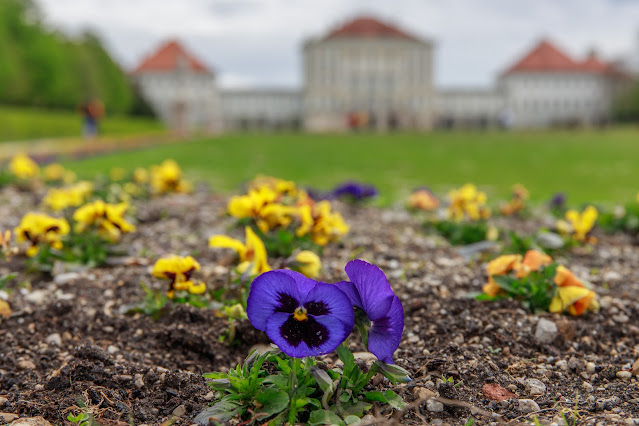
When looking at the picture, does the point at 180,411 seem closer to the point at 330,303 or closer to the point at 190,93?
the point at 330,303

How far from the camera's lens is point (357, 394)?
1371mm

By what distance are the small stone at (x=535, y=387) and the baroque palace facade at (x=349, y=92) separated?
56213mm

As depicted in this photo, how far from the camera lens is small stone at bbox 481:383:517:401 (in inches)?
56.9

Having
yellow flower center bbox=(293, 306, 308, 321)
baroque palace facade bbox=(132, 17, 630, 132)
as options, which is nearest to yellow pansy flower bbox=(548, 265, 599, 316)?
yellow flower center bbox=(293, 306, 308, 321)

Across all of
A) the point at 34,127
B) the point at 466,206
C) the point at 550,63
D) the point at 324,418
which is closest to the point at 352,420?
the point at 324,418

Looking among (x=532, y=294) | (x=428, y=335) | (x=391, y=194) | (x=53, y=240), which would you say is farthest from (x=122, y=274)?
(x=391, y=194)

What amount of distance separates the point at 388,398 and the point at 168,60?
65.8 m

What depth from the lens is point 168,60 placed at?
208 ft

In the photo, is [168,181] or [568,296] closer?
A: [568,296]

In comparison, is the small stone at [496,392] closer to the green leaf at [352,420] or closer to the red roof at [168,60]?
the green leaf at [352,420]

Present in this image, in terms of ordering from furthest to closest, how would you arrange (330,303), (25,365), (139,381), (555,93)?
(555,93)
(25,365)
(139,381)
(330,303)

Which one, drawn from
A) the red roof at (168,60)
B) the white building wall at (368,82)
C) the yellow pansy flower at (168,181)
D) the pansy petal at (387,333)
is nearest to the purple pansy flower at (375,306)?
the pansy petal at (387,333)

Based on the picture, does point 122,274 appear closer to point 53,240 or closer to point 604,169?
point 53,240

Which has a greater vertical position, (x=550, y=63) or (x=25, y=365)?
(x=550, y=63)
